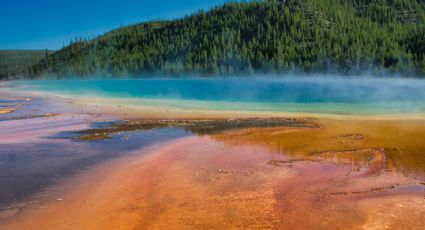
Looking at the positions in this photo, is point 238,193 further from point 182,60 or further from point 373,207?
point 182,60

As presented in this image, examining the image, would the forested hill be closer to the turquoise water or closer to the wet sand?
the turquoise water

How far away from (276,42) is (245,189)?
404 feet

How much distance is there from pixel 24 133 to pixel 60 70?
170m

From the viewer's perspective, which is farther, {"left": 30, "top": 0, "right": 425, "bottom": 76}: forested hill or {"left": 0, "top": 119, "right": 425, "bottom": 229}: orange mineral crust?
{"left": 30, "top": 0, "right": 425, "bottom": 76}: forested hill

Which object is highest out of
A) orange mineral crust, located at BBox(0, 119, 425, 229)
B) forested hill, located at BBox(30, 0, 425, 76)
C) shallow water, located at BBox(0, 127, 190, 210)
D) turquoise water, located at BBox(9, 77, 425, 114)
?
forested hill, located at BBox(30, 0, 425, 76)

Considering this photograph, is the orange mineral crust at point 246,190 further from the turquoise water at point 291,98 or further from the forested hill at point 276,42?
the forested hill at point 276,42

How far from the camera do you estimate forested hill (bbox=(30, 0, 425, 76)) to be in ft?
354

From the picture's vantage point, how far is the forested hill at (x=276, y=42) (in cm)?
10800

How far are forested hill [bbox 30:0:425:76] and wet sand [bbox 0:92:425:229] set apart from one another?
85096mm

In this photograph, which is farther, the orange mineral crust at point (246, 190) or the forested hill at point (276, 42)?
the forested hill at point (276, 42)

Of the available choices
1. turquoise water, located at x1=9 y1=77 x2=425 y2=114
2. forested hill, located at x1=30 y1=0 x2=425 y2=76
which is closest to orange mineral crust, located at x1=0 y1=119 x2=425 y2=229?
turquoise water, located at x1=9 y1=77 x2=425 y2=114

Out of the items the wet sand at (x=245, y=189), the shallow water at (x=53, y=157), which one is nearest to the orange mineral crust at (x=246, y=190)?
the wet sand at (x=245, y=189)

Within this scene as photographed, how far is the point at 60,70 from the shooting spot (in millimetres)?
178000

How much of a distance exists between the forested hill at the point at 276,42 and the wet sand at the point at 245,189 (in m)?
85.1
